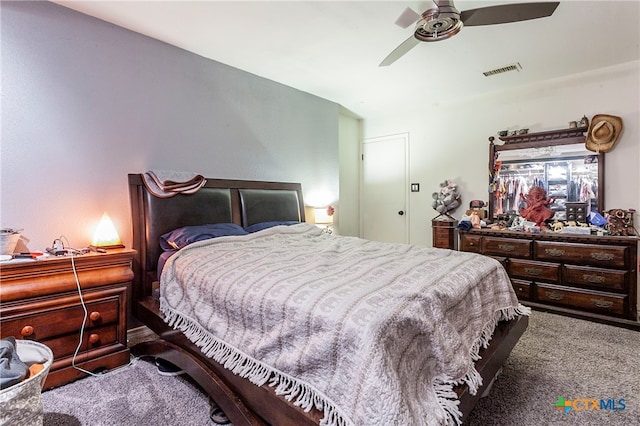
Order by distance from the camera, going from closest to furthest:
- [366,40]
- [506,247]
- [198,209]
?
1. [366,40]
2. [198,209]
3. [506,247]

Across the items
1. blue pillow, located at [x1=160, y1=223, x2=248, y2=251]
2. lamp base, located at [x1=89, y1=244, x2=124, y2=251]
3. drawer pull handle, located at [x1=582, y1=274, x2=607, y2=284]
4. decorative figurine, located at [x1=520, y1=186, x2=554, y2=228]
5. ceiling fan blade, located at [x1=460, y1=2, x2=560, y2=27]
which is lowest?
drawer pull handle, located at [x1=582, y1=274, x2=607, y2=284]

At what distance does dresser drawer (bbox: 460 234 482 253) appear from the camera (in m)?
3.60

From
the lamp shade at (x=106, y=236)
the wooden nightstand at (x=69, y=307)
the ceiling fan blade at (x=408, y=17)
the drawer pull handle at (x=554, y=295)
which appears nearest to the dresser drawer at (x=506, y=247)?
the drawer pull handle at (x=554, y=295)

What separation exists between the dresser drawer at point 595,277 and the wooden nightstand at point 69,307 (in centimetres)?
390

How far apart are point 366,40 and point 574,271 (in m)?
2.96

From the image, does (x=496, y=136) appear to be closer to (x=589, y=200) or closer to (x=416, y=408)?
(x=589, y=200)

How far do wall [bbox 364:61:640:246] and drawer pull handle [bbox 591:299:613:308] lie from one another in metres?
0.96

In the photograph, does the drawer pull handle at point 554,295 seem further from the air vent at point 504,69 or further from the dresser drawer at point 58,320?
the dresser drawer at point 58,320

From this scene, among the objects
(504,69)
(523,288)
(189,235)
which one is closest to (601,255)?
(523,288)

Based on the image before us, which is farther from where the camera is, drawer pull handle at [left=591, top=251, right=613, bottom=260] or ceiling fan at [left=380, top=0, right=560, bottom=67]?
drawer pull handle at [left=591, top=251, right=613, bottom=260]

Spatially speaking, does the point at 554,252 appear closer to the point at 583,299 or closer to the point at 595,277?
the point at 595,277

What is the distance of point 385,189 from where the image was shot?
506cm

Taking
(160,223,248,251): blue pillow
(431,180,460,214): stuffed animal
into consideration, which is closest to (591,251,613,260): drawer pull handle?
(431,180,460,214): stuffed animal

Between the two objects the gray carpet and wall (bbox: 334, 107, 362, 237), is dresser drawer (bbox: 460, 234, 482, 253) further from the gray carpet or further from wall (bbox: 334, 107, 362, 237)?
wall (bbox: 334, 107, 362, 237)
